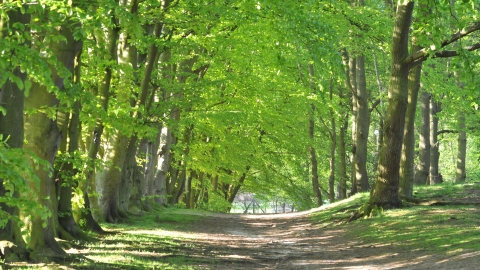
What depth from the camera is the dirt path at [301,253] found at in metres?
12.1

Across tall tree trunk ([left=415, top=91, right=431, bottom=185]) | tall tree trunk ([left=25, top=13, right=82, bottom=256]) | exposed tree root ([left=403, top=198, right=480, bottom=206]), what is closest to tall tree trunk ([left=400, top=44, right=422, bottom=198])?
exposed tree root ([left=403, top=198, right=480, bottom=206])

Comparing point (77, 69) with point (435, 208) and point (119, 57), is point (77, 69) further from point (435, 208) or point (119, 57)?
point (435, 208)

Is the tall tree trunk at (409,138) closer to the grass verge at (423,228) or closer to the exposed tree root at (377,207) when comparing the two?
the exposed tree root at (377,207)

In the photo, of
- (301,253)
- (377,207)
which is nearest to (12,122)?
(301,253)

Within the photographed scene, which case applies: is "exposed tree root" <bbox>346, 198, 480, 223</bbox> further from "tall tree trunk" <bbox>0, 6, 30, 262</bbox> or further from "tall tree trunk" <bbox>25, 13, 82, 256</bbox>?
"tall tree trunk" <bbox>0, 6, 30, 262</bbox>

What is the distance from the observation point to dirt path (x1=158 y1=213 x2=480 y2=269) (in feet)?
39.7

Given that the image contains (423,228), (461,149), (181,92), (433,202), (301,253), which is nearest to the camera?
(301,253)

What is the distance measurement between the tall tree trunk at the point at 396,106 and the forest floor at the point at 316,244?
1.12 metres

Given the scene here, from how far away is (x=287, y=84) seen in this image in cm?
2841

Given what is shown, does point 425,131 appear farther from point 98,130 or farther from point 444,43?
point 98,130

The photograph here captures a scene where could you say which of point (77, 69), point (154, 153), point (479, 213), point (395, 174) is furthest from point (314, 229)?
point (77, 69)

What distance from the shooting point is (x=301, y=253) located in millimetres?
15125

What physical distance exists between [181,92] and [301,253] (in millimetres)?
7299

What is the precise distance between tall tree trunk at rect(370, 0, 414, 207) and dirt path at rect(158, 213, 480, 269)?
2.23m
